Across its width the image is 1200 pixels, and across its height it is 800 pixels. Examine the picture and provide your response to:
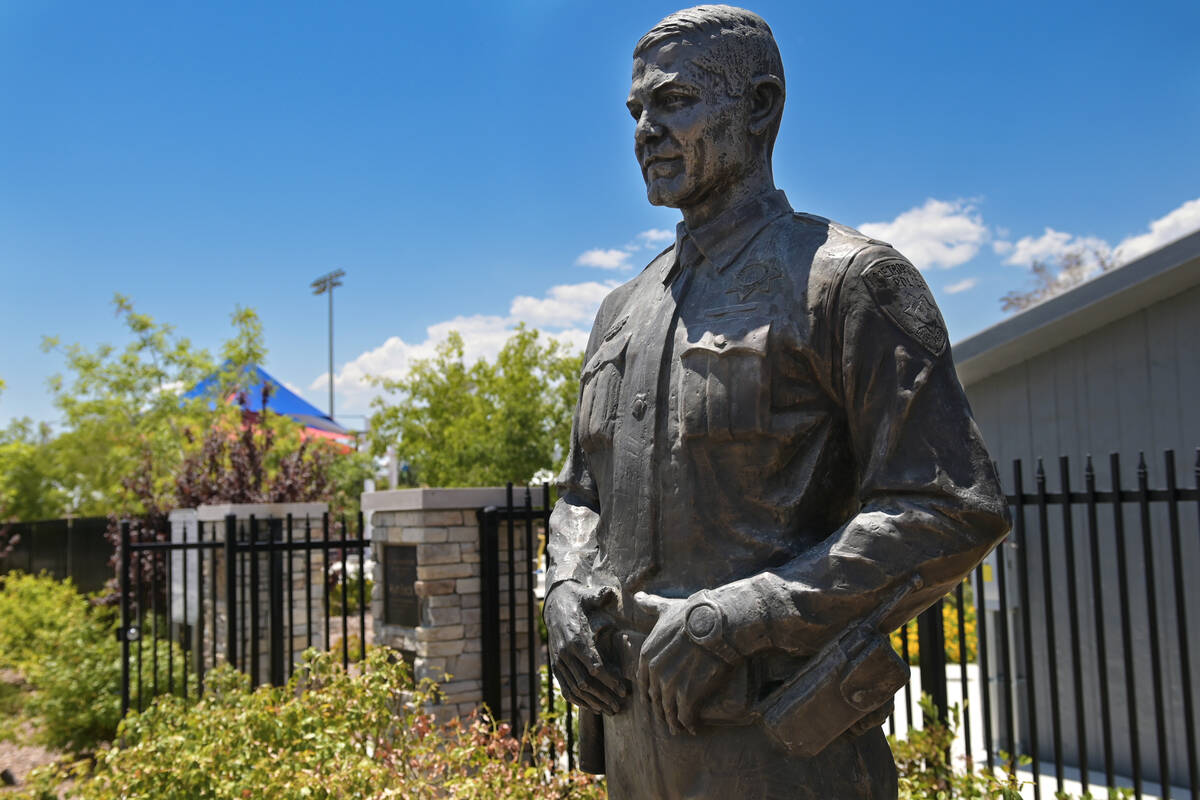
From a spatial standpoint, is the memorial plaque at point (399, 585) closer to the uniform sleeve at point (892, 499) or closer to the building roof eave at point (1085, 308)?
the building roof eave at point (1085, 308)

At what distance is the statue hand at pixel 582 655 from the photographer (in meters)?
2.10

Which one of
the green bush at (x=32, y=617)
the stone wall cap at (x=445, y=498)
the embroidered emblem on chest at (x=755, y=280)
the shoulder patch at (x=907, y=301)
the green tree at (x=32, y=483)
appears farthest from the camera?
the green tree at (x=32, y=483)

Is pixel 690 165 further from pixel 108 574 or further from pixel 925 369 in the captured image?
pixel 108 574

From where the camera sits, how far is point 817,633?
6.02 ft

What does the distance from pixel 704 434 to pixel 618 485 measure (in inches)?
11.5

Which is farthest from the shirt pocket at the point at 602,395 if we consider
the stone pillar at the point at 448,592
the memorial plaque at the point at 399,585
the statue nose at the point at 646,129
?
the memorial plaque at the point at 399,585

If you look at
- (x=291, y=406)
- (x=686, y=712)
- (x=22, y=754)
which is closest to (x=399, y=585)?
(x=686, y=712)

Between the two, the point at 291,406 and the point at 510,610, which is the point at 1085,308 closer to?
the point at 510,610

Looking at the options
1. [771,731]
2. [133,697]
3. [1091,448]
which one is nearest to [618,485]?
[771,731]

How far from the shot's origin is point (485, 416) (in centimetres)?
2462

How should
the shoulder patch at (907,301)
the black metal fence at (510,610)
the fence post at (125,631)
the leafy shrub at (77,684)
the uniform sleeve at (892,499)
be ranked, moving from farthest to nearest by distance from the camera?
the leafy shrub at (77,684), the fence post at (125,631), the black metal fence at (510,610), the shoulder patch at (907,301), the uniform sleeve at (892,499)

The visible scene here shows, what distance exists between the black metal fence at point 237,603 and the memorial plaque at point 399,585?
22cm

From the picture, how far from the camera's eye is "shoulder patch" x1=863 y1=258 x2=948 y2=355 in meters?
1.91

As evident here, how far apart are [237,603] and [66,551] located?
11772mm
